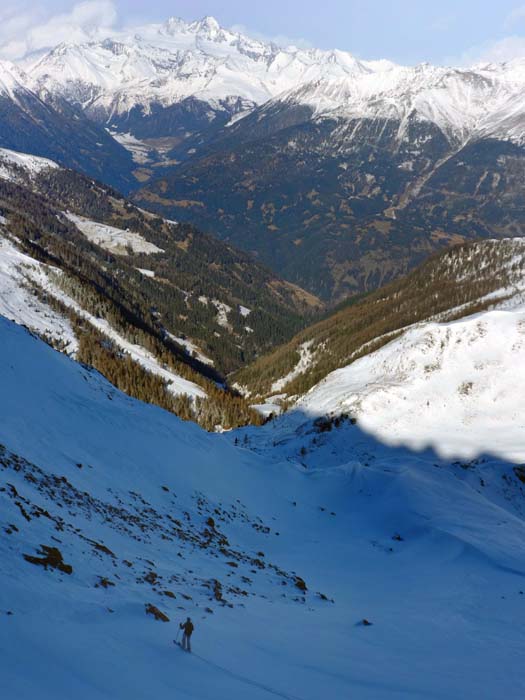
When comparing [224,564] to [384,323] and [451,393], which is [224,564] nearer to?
[451,393]

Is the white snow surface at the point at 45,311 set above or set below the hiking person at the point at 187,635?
above

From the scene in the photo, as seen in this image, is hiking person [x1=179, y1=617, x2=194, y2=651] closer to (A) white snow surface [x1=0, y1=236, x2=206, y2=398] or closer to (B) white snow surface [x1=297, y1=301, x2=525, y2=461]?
(B) white snow surface [x1=297, y1=301, x2=525, y2=461]

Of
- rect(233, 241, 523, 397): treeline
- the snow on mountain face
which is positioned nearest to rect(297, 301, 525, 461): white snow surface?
the snow on mountain face

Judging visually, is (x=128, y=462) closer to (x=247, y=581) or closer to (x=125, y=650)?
(x=247, y=581)

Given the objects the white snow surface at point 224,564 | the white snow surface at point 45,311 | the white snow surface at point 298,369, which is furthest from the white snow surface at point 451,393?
the white snow surface at point 298,369

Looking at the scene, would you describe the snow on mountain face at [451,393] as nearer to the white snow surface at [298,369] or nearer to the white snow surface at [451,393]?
the white snow surface at [451,393]

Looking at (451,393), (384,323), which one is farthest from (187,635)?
(384,323)

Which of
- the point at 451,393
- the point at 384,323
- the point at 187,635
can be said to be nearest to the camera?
the point at 187,635

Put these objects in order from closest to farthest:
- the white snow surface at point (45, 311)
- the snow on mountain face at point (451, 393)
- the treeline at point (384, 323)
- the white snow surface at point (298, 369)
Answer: the snow on mountain face at point (451, 393) < the white snow surface at point (45, 311) < the treeline at point (384, 323) < the white snow surface at point (298, 369)

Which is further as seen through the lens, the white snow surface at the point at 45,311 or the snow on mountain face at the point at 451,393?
the white snow surface at the point at 45,311
